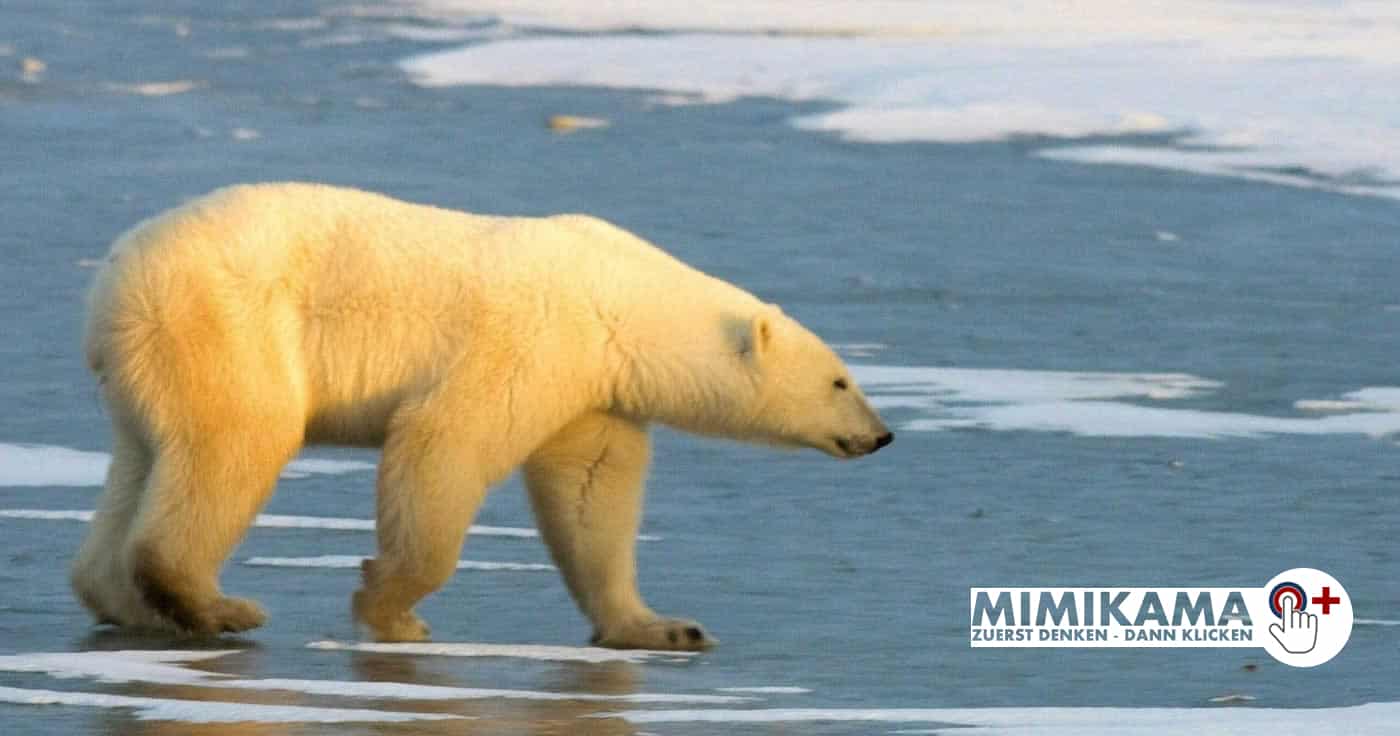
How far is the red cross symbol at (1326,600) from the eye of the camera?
24.5 feet

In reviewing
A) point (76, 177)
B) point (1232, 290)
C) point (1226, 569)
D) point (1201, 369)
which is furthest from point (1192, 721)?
point (76, 177)

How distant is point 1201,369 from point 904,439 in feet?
6.65

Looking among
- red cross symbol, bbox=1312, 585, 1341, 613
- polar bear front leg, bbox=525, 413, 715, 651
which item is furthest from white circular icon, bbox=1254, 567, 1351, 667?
polar bear front leg, bbox=525, 413, 715, 651

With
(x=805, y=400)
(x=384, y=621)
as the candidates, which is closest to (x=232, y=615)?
(x=384, y=621)

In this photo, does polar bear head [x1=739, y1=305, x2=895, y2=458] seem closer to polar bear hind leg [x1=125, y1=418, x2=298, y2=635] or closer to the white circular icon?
the white circular icon

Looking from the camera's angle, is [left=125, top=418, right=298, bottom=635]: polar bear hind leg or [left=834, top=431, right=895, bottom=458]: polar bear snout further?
[left=834, top=431, right=895, bottom=458]: polar bear snout

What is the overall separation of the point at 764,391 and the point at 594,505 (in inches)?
20.7

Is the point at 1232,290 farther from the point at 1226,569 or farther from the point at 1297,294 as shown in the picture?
the point at 1226,569

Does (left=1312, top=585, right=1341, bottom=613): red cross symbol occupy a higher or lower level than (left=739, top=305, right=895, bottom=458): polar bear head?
lower

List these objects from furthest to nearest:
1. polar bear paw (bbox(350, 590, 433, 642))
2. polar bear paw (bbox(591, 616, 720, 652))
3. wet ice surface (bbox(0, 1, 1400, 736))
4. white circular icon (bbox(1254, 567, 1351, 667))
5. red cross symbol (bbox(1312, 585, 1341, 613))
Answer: red cross symbol (bbox(1312, 585, 1341, 613)) → polar bear paw (bbox(591, 616, 720, 652)) → polar bear paw (bbox(350, 590, 433, 642)) → white circular icon (bbox(1254, 567, 1351, 667)) → wet ice surface (bbox(0, 1, 1400, 736))

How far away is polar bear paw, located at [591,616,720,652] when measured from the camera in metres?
7.32

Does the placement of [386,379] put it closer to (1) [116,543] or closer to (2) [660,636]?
(1) [116,543]

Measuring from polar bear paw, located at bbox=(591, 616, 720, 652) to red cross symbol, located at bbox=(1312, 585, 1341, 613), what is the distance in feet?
4.98

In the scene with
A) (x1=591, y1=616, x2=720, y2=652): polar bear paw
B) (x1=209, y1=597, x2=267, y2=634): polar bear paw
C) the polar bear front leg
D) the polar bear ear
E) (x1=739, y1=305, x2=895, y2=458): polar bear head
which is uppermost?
the polar bear ear
